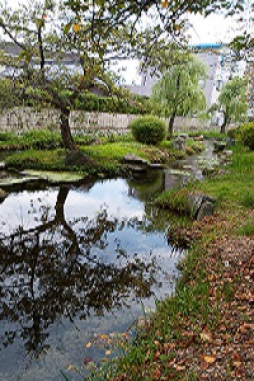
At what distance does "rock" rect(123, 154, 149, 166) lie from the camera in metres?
10.7

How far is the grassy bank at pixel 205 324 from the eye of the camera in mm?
2104

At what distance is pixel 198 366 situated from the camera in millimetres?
2098

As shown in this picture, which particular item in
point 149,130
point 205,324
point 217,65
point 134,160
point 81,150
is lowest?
point 205,324

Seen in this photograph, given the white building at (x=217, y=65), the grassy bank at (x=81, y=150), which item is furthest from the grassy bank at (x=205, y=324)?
the grassy bank at (x=81, y=150)

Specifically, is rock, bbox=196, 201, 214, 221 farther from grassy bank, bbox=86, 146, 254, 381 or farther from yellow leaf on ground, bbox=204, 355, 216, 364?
yellow leaf on ground, bbox=204, 355, 216, 364

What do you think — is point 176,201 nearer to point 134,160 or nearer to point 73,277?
point 73,277

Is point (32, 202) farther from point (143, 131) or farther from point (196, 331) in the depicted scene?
point (143, 131)

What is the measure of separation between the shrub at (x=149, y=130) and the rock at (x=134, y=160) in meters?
3.50

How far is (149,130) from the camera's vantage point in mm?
14016

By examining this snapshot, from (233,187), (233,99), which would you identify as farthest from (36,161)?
(233,99)

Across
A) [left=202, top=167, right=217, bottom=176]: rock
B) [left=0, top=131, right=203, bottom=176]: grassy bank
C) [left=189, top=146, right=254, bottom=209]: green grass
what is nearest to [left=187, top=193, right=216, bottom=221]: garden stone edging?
[left=189, top=146, right=254, bottom=209]: green grass

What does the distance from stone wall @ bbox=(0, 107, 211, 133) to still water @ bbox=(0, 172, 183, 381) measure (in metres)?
2.80

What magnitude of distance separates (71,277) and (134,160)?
7393 mm

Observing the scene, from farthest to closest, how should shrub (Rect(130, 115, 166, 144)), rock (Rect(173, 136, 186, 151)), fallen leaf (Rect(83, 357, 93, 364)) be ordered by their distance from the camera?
1. rock (Rect(173, 136, 186, 151))
2. shrub (Rect(130, 115, 166, 144))
3. fallen leaf (Rect(83, 357, 93, 364))
